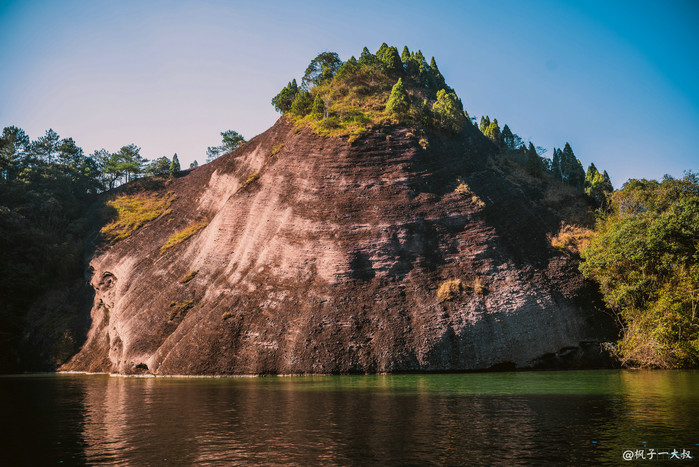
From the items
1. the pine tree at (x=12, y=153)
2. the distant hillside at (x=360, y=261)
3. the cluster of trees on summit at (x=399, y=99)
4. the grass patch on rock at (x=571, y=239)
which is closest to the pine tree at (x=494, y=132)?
the cluster of trees on summit at (x=399, y=99)

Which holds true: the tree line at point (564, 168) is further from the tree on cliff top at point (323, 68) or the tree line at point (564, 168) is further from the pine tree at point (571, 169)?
the tree on cliff top at point (323, 68)

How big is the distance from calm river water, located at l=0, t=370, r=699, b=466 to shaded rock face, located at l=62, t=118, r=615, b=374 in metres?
14.0

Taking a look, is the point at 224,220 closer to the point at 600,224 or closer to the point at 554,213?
the point at 554,213

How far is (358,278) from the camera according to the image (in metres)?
38.1

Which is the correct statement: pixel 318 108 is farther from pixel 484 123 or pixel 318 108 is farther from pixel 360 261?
pixel 484 123

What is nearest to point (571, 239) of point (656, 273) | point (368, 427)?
point (656, 273)

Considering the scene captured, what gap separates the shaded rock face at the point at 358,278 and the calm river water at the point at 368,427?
13983mm

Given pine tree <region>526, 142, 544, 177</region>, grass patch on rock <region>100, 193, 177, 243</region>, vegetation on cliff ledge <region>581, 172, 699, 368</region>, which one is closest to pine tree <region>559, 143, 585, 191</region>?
pine tree <region>526, 142, 544, 177</region>

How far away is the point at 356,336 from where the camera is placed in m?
34.7

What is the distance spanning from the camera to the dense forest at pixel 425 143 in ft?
102

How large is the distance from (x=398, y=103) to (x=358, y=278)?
21.9 m

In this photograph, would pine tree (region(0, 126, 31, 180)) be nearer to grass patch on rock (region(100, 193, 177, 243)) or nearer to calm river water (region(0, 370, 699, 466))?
grass patch on rock (region(100, 193, 177, 243))

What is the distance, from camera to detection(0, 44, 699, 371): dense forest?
31.0m

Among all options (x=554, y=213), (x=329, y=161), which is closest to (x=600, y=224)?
(x=554, y=213)
